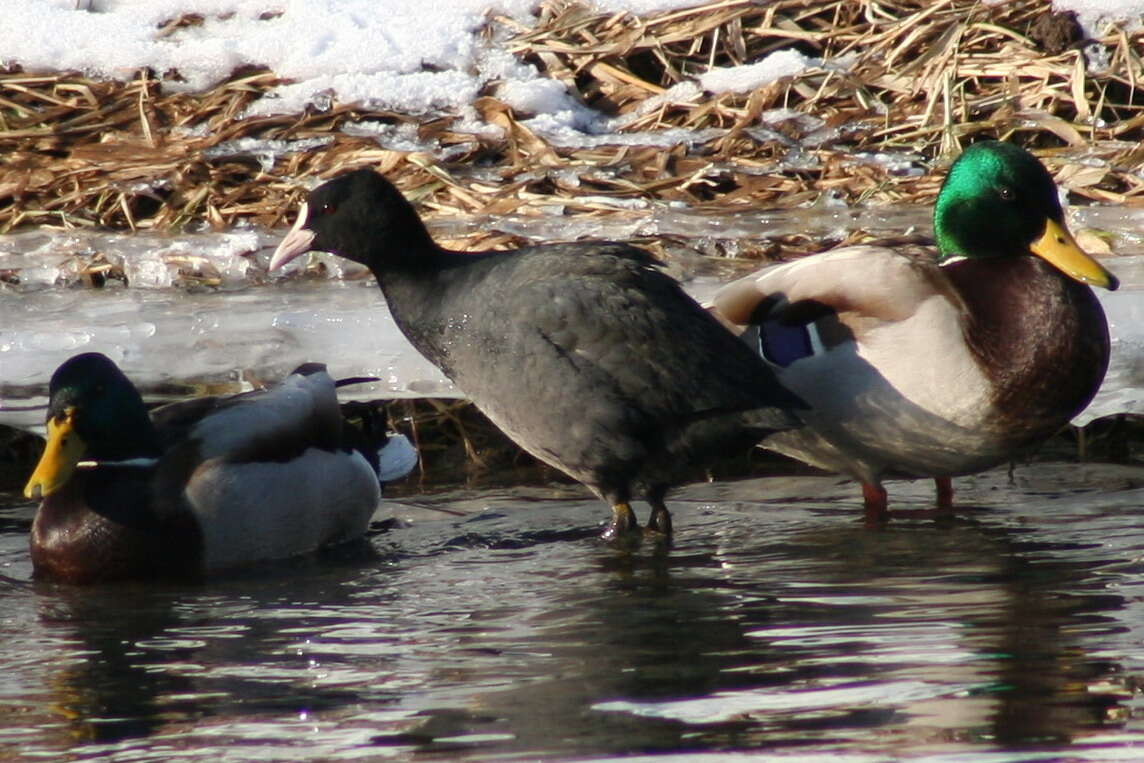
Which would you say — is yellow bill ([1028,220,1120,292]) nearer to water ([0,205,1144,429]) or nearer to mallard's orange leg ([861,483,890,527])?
water ([0,205,1144,429])

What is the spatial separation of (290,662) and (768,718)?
1.18 meters

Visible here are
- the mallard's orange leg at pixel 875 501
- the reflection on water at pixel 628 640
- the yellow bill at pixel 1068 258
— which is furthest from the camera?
the mallard's orange leg at pixel 875 501

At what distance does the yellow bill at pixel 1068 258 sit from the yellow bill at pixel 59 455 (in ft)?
9.13

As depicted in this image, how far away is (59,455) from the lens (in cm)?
536

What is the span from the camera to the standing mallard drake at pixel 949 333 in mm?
5223

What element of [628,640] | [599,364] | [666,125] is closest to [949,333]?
[599,364]

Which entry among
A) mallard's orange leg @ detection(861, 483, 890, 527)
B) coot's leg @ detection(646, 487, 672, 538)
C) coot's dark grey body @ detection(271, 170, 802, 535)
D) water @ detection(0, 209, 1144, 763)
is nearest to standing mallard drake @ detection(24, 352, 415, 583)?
water @ detection(0, 209, 1144, 763)

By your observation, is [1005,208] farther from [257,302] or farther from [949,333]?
[257,302]

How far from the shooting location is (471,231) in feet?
22.7

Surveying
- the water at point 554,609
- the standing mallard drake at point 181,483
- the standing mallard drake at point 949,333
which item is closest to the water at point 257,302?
the water at point 554,609

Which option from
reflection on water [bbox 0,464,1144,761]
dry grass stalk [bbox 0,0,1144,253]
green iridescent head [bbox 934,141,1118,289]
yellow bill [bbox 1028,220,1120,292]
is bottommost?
reflection on water [bbox 0,464,1144,761]

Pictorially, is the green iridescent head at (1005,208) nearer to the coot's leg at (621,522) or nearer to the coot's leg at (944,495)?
the coot's leg at (944,495)

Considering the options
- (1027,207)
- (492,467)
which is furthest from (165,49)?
(1027,207)

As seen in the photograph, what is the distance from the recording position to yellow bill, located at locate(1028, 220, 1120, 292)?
17.0ft
